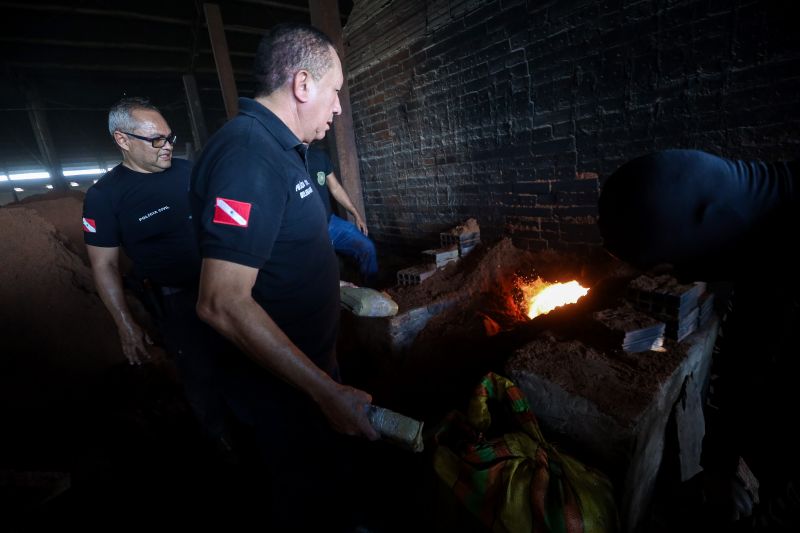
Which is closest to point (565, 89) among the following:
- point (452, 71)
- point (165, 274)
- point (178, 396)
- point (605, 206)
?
point (452, 71)

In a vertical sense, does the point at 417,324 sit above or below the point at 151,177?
below

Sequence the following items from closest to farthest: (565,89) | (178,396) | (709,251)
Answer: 1. (709,251)
2. (565,89)
3. (178,396)

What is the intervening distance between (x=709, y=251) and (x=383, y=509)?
1.97 meters

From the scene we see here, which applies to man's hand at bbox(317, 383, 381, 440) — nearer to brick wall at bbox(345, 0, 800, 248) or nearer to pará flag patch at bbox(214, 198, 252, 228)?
pará flag patch at bbox(214, 198, 252, 228)

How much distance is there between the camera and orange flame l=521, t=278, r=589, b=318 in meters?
2.83

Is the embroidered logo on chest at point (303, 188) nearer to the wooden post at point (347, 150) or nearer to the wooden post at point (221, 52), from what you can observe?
the wooden post at point (347, 150)

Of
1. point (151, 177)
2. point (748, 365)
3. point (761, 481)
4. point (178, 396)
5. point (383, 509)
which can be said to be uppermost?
point (151, 177)

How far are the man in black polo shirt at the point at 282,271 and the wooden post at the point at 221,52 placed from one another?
452 cm

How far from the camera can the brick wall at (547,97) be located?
1.91 m

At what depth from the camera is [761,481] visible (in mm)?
1213

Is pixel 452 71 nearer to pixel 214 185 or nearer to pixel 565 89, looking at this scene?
pixel 565 89

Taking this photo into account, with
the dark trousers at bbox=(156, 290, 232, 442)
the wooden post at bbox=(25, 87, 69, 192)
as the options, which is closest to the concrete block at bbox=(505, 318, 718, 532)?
the dark trousers at bbox=(156, 290, 232, 442)

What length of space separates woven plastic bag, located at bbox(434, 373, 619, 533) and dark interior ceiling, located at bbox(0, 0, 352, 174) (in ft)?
22.8

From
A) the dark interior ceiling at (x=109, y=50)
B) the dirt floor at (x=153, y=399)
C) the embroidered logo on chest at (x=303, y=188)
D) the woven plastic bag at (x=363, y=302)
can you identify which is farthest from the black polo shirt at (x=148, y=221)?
the dark interior ceiling at (x=109, y=50)
